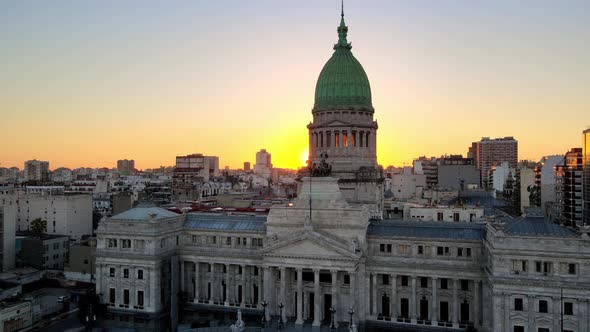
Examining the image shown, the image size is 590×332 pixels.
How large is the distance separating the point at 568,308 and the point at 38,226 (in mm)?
112958

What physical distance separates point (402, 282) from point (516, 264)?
17116 mm

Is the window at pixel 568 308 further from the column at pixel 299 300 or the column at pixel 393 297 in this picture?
the column at pixel 299 300

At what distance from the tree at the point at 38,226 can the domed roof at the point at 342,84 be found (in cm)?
7392

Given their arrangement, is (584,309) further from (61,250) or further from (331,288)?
(61,250)

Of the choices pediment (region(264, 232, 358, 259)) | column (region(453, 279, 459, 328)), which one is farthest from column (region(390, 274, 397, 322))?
column (region(453, 279, 459, 328))

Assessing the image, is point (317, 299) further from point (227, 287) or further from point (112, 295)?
point (112, 295)

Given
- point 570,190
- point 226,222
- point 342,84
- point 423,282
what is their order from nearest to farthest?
point 423,282 < point 226,222 < point 342,84 < point 570,190

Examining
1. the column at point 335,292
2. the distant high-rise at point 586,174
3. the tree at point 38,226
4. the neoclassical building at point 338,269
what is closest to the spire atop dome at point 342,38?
the neoclassical building at point 338,269

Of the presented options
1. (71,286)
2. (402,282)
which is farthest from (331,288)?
(71,286)

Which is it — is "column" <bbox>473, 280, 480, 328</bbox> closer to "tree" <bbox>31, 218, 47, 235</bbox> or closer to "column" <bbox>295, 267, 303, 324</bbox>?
"column" <bbox>295, 267, 303, 324</bbox>

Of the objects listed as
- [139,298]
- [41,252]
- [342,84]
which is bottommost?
[139,298]

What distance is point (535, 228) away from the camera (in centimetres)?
6100

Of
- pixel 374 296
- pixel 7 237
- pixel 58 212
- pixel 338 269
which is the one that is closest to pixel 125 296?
pixel 338 269

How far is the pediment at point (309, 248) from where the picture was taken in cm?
6869
